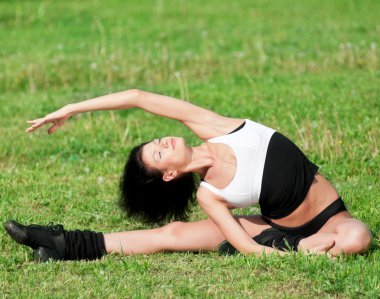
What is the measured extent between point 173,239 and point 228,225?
0.52 meters

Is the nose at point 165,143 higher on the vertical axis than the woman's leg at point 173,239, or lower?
higher

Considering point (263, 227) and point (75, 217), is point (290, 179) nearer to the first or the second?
point (263, 227)

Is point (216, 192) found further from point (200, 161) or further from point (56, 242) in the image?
point (56, 242)

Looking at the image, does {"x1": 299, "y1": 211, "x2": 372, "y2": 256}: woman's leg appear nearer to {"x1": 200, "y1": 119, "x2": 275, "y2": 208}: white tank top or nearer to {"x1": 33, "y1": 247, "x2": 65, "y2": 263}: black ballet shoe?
{"x1": 200, "y1": 119, "x2": 275, "y2": 208}: white tank top

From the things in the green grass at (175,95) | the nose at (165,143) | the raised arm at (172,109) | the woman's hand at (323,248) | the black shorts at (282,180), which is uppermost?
the raised arm at (172,109)

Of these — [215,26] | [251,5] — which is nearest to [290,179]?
[215,26]

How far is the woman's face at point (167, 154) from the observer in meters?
6.07

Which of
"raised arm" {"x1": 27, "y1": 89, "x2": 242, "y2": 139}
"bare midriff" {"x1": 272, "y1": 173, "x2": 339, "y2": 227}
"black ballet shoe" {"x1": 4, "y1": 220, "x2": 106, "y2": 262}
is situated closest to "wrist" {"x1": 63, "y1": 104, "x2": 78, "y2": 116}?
"raised arm" {"x1": 27, "y1": 89, "x2": 242, "y2": 139}

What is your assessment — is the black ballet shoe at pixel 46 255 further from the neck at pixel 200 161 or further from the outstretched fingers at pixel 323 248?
the outstretched fingers at pixel 323 248

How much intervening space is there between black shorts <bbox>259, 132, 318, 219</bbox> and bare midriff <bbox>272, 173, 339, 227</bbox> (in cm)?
3

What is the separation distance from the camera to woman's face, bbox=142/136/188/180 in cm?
607

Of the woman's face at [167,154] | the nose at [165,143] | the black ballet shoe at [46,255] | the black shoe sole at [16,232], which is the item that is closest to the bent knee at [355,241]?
the woman's face at [167,154]

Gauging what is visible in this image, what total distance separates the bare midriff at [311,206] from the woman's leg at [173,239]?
0.64 feet

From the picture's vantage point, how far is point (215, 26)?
17125mm
